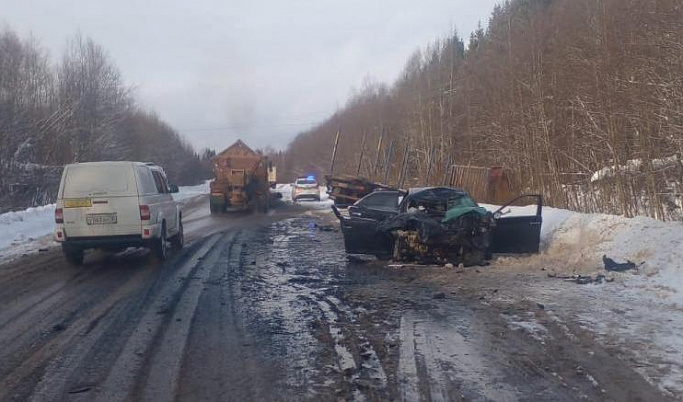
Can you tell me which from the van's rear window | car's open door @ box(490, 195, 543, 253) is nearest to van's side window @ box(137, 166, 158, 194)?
the van's rear window

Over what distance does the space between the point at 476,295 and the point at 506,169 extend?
1993cm

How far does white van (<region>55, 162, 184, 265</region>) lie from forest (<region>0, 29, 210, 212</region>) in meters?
18.2

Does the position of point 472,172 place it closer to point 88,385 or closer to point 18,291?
point 18,291

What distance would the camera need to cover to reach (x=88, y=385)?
5.64 metres

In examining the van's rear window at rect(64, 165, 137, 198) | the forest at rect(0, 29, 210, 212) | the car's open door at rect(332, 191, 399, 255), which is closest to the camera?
the van's rear window at rect(64, 165, 137, 198)

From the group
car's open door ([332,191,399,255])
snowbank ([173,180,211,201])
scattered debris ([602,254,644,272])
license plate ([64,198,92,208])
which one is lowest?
snowbank ([173,180,211,201])

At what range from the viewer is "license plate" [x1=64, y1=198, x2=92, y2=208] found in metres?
12.9

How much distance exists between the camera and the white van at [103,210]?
1291 cm

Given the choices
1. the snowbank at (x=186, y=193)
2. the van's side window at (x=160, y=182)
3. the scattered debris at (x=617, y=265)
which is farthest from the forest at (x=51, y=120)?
the scattered debris at (x=617, y=265)

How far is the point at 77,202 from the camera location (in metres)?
12.9

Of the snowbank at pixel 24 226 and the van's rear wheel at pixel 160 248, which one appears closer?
the van's rear wheel at pixel 160 248

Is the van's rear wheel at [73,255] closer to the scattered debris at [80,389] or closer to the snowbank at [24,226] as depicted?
the snowbank at [24,226]

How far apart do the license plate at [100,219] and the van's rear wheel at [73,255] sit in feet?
2.16

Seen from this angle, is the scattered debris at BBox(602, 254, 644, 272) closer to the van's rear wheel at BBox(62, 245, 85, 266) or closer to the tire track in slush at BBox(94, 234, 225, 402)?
the tire track in slush at BBox(94, 234, 225, 402)
